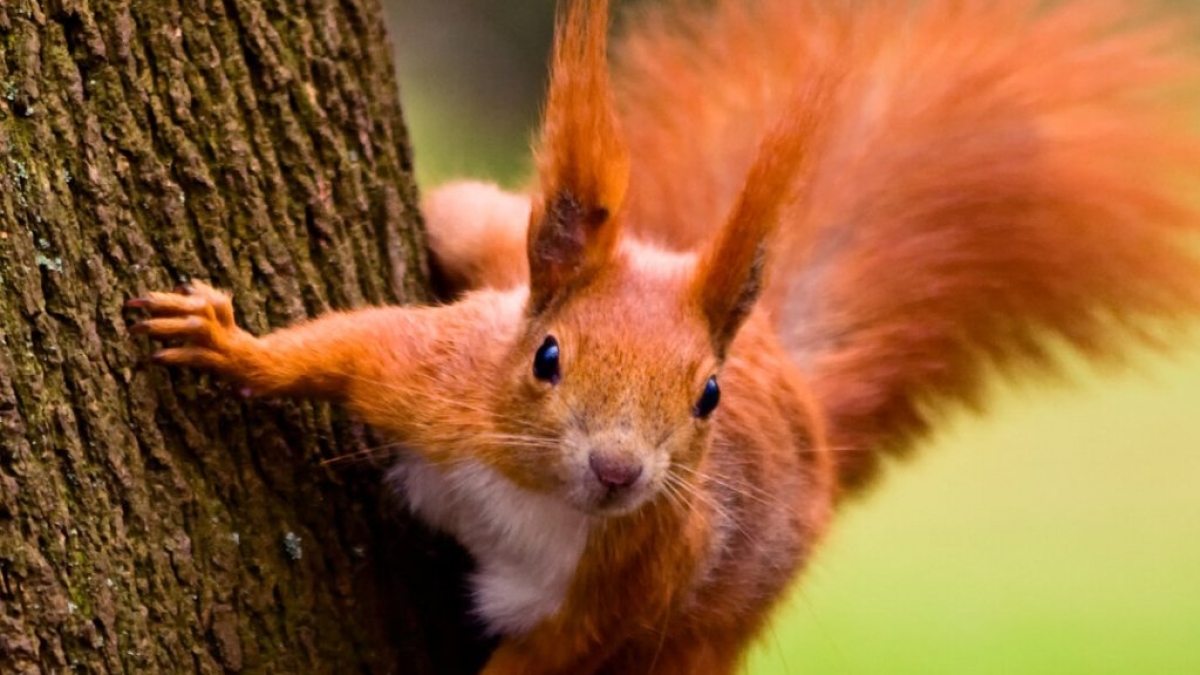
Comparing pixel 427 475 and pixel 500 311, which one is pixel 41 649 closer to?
pixel 427 475

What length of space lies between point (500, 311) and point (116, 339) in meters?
0.53

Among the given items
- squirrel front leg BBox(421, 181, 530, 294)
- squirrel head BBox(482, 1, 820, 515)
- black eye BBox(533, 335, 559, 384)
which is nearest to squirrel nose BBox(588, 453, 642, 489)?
squirrel head BBox(482, 1, 820, 515)

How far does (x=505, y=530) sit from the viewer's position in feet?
6.73

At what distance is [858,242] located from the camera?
2648mm

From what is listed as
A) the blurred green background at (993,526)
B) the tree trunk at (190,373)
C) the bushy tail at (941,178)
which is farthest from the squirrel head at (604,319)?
the blurred green background at (993,526)

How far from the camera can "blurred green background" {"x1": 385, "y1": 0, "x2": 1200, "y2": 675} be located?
4.58 m

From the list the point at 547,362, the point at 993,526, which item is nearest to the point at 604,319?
the point at 547,362

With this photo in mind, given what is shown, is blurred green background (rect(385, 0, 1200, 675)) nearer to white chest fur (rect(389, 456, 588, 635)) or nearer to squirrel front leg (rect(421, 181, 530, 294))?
squirrel front leg (rect(421, 181, 530, 294))

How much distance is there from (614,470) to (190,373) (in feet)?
1.73

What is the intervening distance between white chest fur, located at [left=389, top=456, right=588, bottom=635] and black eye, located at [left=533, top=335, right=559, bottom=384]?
185 millimetres

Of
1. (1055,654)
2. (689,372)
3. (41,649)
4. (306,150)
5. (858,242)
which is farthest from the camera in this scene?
(1055,654)

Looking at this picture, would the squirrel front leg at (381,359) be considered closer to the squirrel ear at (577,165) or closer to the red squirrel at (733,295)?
the red squirrel at (733,295)

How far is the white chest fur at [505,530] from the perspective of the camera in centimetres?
200

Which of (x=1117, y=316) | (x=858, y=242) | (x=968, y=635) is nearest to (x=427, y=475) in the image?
(x=858, y=242)
